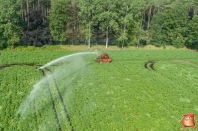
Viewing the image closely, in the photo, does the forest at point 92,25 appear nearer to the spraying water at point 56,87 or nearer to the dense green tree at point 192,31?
the dense green tree at point 192,31

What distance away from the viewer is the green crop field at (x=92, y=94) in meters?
28.1

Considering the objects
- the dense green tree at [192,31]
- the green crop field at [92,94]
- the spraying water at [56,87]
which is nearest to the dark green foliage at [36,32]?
the green crop field at [92,94]

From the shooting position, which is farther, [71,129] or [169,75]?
[169,75]

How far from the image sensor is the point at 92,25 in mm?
67938

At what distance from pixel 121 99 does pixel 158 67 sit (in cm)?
1928

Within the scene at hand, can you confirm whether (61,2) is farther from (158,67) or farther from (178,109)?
(178,109)

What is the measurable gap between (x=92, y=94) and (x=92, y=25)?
35.7 metres

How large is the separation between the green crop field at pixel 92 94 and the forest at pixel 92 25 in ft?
31.8

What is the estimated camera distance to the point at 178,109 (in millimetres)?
32156

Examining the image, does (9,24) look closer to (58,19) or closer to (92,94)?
(58,19)

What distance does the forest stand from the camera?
196 ft

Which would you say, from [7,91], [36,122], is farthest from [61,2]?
[36,122]

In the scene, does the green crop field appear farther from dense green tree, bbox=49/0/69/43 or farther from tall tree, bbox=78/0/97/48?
Answer: tall tree, bbox=78/0/97/48

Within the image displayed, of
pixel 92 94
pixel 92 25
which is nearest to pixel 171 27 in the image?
pixel 92 25
